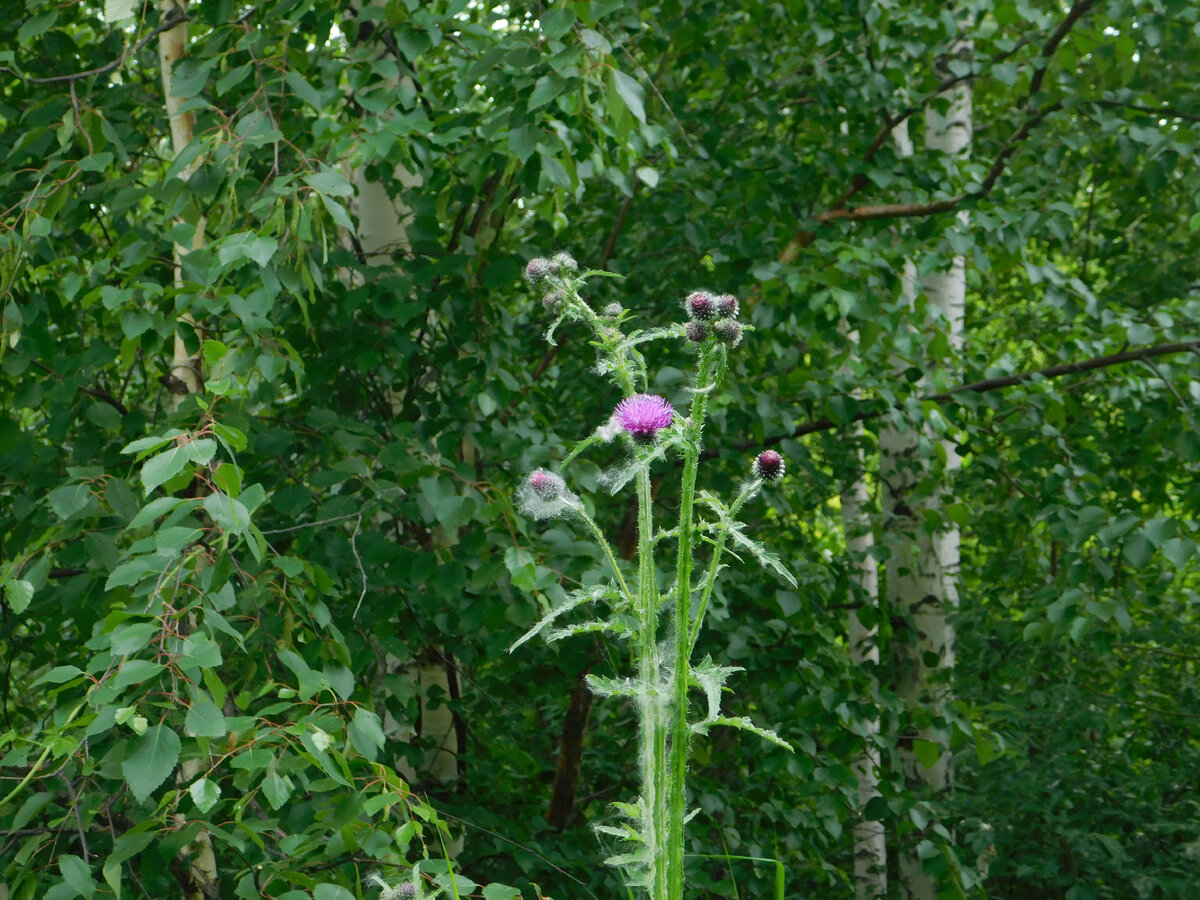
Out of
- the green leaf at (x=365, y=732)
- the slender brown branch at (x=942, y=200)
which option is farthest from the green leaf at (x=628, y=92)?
the slender brown branch at (x=942, y=200)

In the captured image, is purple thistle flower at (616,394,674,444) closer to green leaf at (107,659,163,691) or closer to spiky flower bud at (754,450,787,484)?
spiky flower bud at (754,450,787,484)

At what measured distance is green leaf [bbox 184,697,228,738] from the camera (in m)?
1.22

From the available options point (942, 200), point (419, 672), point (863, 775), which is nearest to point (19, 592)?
point (419, 672)

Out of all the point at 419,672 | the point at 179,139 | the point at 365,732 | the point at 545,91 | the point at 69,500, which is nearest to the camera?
the point at 365,732

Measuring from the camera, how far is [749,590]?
274cm

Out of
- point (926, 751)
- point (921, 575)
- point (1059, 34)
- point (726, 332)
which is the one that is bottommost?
point (921, 575)

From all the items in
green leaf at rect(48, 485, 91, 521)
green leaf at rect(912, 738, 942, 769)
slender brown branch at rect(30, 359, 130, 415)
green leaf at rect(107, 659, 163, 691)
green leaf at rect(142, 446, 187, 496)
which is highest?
green leaf at rect(142, 446, 187, 496)

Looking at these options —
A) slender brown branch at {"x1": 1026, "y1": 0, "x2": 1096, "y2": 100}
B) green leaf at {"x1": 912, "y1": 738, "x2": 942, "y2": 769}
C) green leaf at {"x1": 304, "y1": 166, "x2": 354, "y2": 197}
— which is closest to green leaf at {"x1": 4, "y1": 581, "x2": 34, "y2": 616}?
green leaf at {"x1": 304, "y1": 166, "x2": 354, "y2": 197}

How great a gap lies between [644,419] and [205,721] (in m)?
0.65

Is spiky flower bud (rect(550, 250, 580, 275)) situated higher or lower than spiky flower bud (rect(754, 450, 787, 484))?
higher

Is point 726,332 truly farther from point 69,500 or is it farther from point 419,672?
point 419,672

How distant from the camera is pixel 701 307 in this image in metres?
1.01

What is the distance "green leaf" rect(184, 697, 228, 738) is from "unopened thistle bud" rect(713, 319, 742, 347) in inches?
28.2

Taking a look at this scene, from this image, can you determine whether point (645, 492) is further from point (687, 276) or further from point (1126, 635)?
point (1126, 635)
